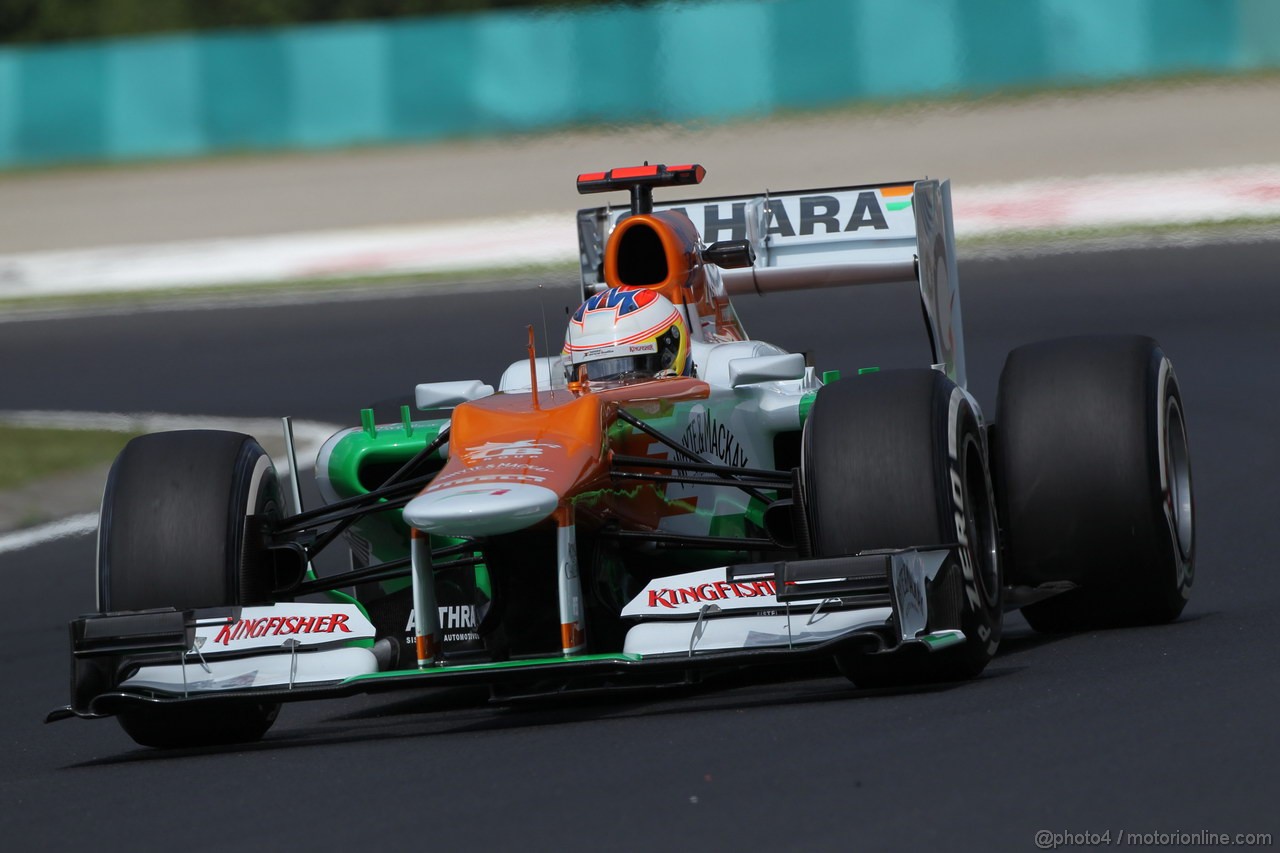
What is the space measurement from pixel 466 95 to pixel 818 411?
26596 mm

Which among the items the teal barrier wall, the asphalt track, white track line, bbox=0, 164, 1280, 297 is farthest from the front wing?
the teal barrier wall

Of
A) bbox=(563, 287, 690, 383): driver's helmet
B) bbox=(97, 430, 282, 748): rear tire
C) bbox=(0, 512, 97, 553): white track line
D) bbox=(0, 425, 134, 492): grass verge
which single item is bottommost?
bbox=(0, 512, 97, 553): white track line

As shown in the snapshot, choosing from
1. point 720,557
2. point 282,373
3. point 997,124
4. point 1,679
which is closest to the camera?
point 720,557

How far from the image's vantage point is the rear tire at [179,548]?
7168mm

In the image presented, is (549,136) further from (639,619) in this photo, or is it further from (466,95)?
(639,619)

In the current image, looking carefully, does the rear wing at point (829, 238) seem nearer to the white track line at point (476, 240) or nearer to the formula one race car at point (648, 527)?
the formula one race car at point (648, 527)

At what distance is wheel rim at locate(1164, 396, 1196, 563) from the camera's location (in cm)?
814

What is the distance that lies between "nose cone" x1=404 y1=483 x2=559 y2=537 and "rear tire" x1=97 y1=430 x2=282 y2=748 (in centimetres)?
90

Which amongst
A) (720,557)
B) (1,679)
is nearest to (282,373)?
(1,679)

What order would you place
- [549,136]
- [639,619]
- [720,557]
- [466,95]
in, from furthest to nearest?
1. [466,95]
2. [549,136]
3. [720,557]
4. [639,619]

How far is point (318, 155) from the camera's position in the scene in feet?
110

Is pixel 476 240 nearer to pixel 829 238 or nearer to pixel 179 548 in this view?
pixel 829 238

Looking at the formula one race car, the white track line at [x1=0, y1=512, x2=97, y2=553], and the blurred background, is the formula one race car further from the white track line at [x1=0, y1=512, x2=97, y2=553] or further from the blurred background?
the blurred background

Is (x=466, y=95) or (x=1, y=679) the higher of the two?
(x=466, y=95)
